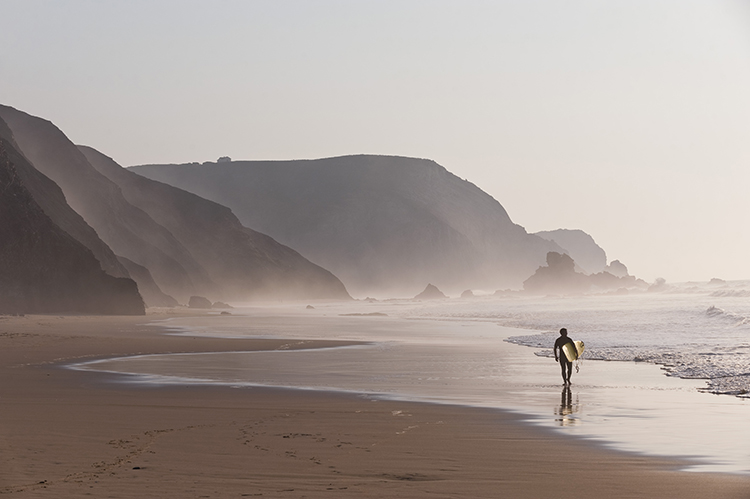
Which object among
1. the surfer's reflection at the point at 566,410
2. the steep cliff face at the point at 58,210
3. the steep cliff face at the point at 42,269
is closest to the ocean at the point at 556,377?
the surfer's reflection at the point at 566,410

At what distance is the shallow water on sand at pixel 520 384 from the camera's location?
407 inches

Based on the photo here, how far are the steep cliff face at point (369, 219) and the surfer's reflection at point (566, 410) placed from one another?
549 feet

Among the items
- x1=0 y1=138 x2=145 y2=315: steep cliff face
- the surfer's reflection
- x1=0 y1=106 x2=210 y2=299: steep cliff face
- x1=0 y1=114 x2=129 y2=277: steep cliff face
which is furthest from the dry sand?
x1=0 y1=106 x2=210 y2=299: steep cliff face

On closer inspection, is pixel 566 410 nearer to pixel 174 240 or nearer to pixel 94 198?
pixel 94 198

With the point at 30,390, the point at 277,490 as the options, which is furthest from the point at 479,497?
the point at 30,390

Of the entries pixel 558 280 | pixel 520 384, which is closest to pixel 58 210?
pixel 520 384

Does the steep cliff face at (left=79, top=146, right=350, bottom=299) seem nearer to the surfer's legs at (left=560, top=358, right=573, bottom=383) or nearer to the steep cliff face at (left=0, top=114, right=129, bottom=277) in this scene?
the steep cliff face at (left=0, top=114, right=129, bottom=277)

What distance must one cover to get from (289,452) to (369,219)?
185 metres

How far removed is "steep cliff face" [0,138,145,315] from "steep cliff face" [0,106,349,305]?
12746mm

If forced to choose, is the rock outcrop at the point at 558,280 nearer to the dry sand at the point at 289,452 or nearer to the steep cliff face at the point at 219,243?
the steep cliff face at the point at 219,243

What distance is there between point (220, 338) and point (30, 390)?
649 inches

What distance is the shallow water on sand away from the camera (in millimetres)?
10344

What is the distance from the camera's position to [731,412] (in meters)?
12.6

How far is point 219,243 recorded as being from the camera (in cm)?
11744
